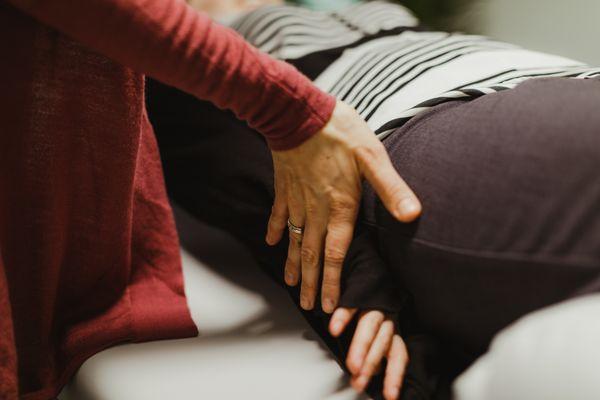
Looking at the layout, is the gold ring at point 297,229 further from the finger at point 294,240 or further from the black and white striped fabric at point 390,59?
the black and white striped fabric at point 390,59

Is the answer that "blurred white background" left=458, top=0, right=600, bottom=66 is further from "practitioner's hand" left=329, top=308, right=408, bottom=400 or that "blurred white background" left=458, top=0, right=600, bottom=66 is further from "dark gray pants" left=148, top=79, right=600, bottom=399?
"practitioner's hand" left=329, top=308, right=408, bottom=400

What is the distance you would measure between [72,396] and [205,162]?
32cm

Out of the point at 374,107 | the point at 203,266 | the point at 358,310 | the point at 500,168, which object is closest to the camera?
the point at 500,168

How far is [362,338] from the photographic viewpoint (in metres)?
0.51

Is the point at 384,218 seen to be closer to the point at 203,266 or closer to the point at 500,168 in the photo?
the point at 500,168

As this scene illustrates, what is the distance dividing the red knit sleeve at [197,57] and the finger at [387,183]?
0.06 m

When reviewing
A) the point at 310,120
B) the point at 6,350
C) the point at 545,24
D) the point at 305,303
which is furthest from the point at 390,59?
the point at 545,24

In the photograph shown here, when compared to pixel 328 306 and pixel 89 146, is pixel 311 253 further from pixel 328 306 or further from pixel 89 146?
pixel 89 146

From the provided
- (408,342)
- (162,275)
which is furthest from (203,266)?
(408,342)

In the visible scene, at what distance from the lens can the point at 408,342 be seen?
52 cm

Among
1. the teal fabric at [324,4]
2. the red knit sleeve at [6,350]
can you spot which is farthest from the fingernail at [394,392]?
the teal fabric at [324,4]

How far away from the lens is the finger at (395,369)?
48cm

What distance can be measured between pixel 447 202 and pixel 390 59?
31 centimetres

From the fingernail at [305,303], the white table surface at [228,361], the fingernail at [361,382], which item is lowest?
the white table surface at [228,361]
